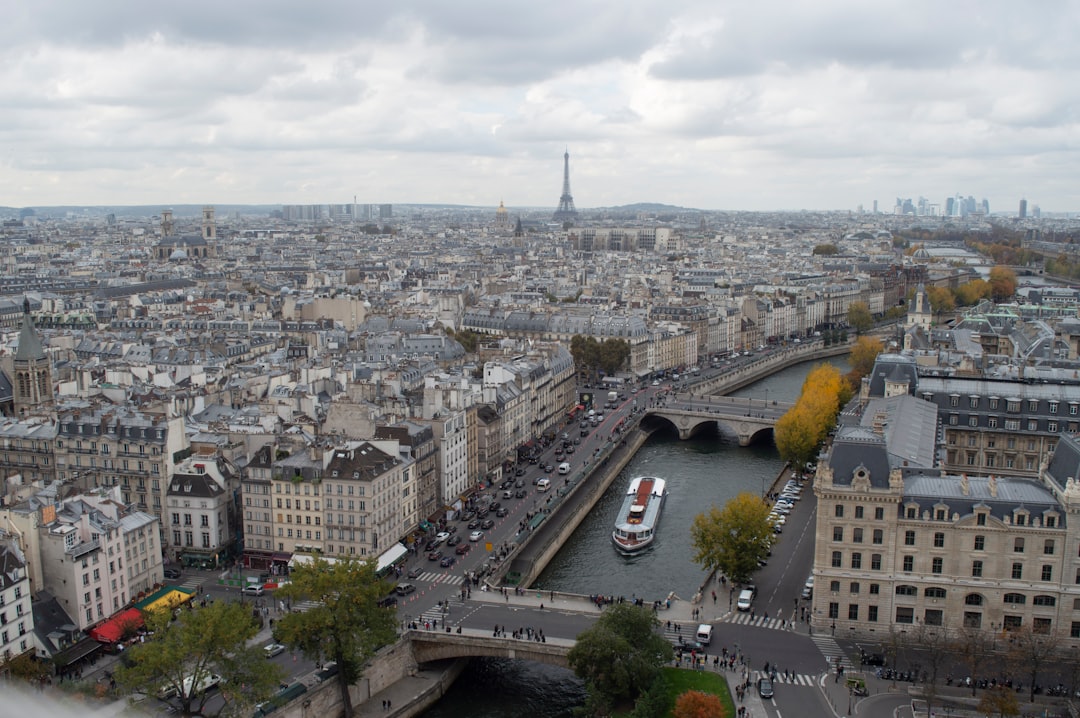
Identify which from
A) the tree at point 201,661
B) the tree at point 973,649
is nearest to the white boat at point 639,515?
the tree at point 973,649

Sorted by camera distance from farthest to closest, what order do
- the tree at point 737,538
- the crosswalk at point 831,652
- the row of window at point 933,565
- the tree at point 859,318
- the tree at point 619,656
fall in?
the tree at point 859,318, the tree at point 737,538, the row of window at point 933,565, the crosswalk at point 831,652, the tree at point 619,656

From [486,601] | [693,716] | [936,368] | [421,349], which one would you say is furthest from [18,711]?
[421,349]

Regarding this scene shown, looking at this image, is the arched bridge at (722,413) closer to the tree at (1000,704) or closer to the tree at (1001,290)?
the tree at (1000,704)

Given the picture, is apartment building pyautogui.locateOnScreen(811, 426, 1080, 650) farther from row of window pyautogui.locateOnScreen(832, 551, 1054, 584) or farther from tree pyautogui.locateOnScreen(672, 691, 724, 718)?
tree pyautogui.locateOnScreen(672, 691, 724, 718)

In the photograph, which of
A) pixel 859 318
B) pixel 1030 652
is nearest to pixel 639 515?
pixel 1030 652

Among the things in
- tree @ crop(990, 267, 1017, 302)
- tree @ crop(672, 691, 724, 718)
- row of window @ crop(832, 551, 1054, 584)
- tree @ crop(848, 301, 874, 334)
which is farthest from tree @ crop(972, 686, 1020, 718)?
tree @ crop(990, 267, 1017, 302)

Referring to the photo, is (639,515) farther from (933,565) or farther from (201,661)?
(201,661)
